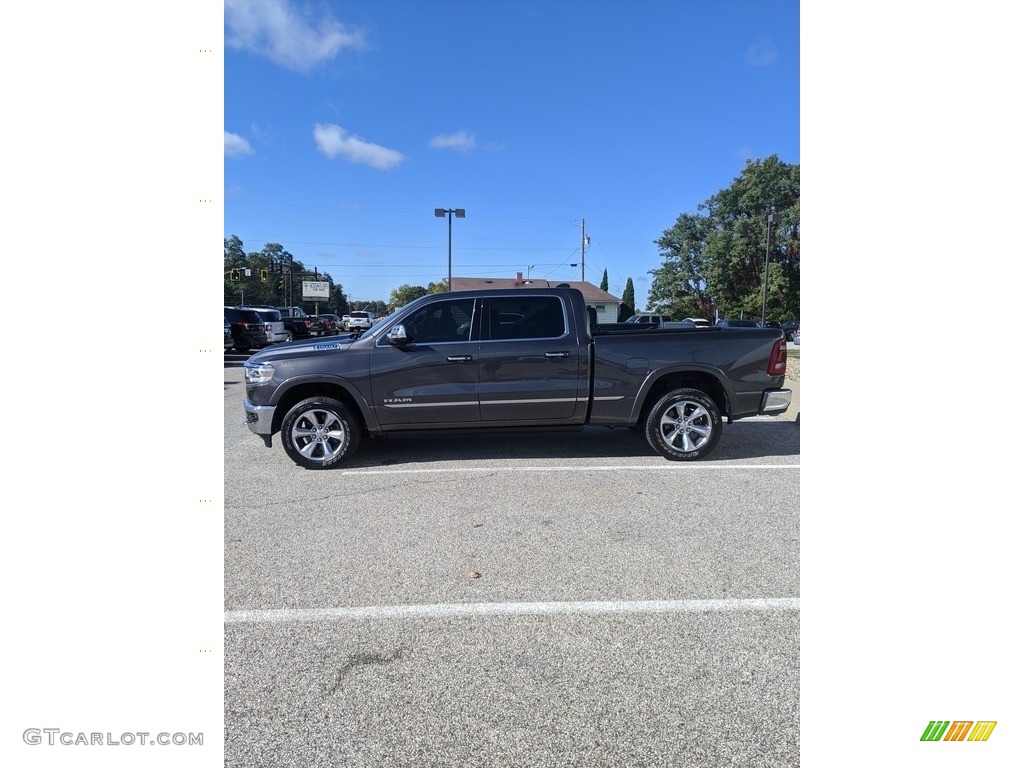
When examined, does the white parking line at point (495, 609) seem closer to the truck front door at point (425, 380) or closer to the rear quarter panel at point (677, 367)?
the truck front door at point (425, 380)

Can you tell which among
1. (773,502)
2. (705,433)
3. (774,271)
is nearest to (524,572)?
(773,502)

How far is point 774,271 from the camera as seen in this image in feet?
153

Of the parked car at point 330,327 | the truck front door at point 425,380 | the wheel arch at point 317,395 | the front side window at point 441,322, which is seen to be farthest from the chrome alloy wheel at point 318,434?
the parked car at point 330,327

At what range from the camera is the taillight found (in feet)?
20.2

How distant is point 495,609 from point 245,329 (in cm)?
2065

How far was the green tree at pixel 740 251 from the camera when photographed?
155 ft

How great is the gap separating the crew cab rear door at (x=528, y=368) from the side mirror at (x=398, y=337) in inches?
30.4

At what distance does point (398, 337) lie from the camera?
5773mm

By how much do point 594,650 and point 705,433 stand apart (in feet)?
13.0

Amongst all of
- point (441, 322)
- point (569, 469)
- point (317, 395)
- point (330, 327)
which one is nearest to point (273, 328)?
point (330, 327)

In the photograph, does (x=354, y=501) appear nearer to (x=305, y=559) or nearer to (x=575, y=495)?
(x=305, y=559)

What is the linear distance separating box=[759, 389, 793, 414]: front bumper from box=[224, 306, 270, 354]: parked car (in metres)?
19.1

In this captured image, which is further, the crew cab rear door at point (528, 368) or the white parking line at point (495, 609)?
the crew cab rear door at point (528, 368)
